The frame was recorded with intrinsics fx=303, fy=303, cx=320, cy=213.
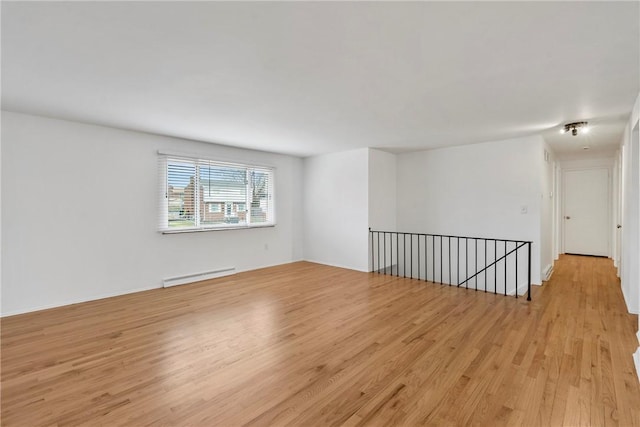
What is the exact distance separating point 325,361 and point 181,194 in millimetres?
3714

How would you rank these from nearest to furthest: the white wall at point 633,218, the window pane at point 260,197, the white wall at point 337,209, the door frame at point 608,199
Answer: the white wall at point 633,218, the white wall at point 337,209, the window pane at point 260,197, the door frame at point 608,199

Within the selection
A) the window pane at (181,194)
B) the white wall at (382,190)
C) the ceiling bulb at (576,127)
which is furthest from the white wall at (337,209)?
the ceiling bulb at (576,127)

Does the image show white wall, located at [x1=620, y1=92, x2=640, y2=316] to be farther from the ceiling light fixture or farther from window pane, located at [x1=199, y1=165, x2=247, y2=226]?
window pane, located at [x1=199, y1=165, x2=247, y2=226]

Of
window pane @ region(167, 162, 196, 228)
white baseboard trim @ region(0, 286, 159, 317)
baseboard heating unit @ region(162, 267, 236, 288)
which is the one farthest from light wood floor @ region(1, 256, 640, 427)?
window pane @ region(167, 162, 196, 228)

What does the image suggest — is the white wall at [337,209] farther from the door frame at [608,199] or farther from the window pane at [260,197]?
the door frame at [608,199]

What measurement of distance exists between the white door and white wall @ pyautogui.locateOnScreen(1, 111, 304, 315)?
8.28 m

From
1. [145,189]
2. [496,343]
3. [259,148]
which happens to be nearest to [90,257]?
[145,189]

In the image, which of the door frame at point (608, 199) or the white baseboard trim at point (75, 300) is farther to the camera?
the door frame at point (608, 199)

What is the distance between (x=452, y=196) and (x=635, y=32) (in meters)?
4.01

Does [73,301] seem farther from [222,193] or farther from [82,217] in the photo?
[222,193]

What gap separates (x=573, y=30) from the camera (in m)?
1.86

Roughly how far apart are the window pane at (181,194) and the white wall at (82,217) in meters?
0.21

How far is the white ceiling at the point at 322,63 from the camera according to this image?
5.65 ft

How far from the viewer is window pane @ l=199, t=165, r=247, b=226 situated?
524cm
